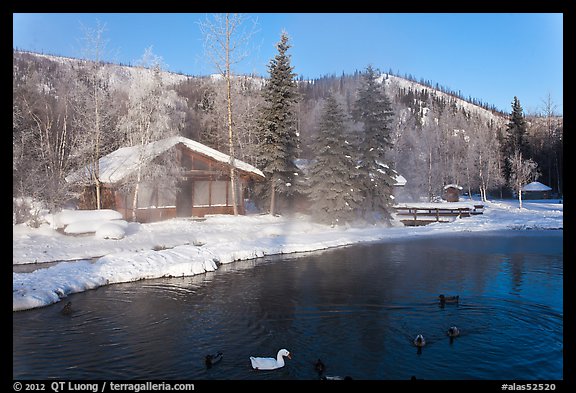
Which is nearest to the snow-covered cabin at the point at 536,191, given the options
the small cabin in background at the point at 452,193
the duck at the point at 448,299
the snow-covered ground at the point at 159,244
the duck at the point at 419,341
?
the small cabin in background at the point at 452,193

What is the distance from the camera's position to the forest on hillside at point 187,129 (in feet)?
92.6

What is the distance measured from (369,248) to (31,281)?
1717 cm

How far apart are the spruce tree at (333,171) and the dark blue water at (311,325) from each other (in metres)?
13.7

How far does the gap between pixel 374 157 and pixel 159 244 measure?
63.6ft

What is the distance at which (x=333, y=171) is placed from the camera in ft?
106

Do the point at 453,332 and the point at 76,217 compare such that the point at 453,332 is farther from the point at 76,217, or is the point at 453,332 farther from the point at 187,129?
the point at 187,129

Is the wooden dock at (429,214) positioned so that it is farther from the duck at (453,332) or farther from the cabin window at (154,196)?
the duck at (453,332)

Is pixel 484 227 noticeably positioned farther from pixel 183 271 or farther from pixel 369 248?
pixel 183 271

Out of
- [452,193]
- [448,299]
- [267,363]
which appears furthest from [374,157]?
[452,193]

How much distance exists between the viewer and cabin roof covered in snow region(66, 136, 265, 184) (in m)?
29.2

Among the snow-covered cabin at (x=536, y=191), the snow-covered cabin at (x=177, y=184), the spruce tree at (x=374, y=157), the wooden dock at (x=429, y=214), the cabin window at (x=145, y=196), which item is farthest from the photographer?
the snow-covered cabin at (x=536, y=191)

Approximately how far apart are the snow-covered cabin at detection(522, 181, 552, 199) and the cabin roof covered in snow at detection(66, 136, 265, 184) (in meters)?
50.7

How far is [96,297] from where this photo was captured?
562 inches
